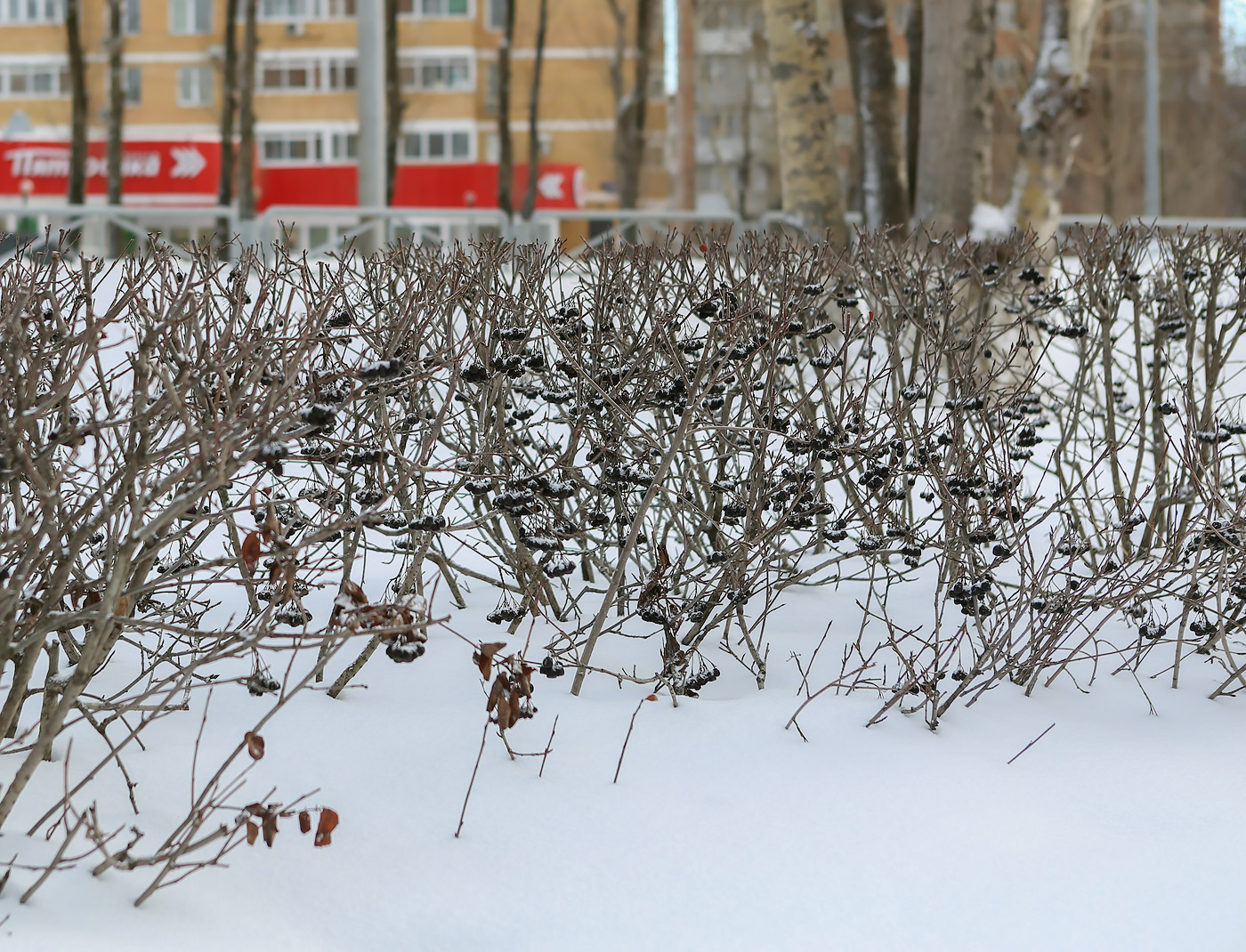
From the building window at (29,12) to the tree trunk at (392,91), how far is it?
2229 centimetres

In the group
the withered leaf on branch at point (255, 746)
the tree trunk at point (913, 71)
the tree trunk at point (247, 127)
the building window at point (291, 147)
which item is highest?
the building window at point (291, 147)

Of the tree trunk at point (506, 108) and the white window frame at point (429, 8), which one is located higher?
the white window frame at point (429, 8)

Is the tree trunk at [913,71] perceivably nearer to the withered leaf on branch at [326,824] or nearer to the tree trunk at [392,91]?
the withered leaf on branch at [326,824]

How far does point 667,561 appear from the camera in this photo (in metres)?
3.74

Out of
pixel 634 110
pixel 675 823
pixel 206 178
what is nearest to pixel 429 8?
pixel 206 178

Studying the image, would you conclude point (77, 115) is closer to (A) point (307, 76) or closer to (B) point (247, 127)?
(B) point (247, 127)

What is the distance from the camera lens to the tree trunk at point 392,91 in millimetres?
27594

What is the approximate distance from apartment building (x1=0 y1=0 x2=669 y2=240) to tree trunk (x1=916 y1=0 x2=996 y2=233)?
33.2 meters

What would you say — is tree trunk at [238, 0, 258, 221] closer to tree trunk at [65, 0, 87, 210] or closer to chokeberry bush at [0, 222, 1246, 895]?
tree trunk at [65, 0, 87, 210]

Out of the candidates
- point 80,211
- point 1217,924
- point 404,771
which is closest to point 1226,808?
point 1217,924

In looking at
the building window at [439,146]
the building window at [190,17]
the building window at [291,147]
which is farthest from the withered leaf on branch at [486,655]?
the building window at [190,17]

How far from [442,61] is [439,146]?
275cm

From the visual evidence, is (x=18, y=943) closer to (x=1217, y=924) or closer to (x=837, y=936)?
(x=837, y=936)

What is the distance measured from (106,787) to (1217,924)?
258 cm
